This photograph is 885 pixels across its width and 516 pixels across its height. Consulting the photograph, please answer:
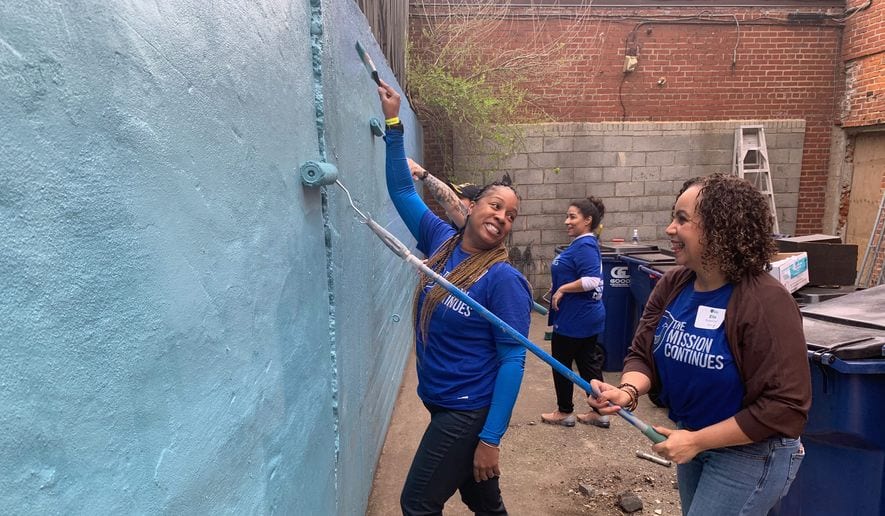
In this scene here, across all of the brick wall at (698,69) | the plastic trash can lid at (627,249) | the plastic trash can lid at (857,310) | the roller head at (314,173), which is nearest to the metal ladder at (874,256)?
the brick wall at (698,69)

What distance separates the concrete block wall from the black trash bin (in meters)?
5.82

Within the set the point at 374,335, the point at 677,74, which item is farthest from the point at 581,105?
the point at 374,335

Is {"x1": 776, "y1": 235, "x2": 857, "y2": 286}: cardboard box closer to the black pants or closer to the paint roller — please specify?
the black pants

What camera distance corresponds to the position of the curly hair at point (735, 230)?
1713 millimetres

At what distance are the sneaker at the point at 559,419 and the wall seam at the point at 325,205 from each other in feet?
8.50

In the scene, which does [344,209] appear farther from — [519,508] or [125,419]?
[519,508]

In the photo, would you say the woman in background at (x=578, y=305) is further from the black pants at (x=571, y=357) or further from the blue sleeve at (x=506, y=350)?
the blue sleeve at (x=506, y=350)

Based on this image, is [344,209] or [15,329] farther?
[344,209]

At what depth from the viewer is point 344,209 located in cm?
235

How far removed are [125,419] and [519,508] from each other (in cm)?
294

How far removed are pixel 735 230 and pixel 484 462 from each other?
4.01 feet

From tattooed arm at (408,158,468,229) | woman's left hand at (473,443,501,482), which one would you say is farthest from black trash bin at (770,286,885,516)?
tattooed arm at (408,158,468,229)

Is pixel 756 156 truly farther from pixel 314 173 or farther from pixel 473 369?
pixel 314 173

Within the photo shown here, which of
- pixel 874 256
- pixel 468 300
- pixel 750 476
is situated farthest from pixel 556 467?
pixel 874 256
